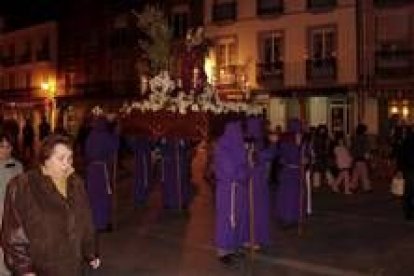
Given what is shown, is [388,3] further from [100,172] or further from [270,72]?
[100,172]

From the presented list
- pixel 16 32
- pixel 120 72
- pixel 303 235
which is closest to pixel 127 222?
pixel 303 235

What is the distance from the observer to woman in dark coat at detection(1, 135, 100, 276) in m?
5.47

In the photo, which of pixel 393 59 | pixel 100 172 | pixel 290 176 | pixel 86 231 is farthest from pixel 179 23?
pixel 86 231

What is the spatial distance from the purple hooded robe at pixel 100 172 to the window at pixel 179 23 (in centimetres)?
3693

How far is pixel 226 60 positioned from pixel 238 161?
3549 cm

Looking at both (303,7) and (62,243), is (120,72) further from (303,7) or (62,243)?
(62,243)

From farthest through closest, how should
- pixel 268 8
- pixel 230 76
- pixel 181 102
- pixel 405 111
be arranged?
1. pixel 230 76
2. pixel 268 8
3. pixel 405 111
4. pixel 181 102

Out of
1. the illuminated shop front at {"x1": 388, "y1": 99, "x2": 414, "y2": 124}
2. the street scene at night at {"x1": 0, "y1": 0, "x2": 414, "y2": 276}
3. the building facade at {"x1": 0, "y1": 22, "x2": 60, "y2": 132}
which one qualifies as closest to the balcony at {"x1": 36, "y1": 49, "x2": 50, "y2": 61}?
the building facade at {"x1": 0, "y1": 22, "x2": 60, "y2": 132}

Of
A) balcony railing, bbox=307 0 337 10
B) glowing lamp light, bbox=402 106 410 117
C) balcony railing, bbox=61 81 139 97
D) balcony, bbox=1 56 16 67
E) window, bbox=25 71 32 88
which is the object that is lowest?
glowing lamp light, bbox=402 106 410 117

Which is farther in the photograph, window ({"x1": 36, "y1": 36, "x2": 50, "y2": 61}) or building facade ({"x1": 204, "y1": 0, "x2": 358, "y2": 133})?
window ({"x1": 36, "y1": 36, "x2": 50, "y2": 61})

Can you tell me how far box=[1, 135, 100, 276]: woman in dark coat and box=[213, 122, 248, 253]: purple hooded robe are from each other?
6385mm

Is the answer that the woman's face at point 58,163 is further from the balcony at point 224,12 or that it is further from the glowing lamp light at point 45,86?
the glowing lamp light at point 45,86

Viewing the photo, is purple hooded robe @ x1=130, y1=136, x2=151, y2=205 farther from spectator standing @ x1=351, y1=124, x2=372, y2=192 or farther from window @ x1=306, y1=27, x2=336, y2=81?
window @ x1=306, y1=27, x2=336, y2=81

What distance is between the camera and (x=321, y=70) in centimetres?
4306
